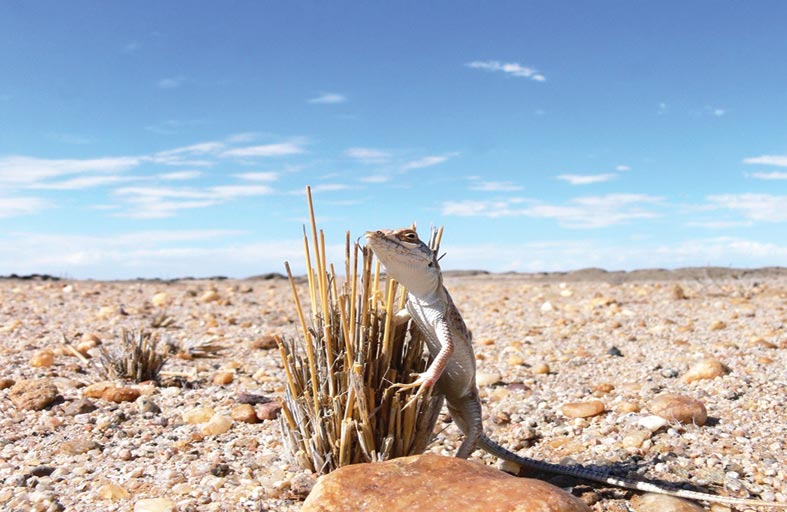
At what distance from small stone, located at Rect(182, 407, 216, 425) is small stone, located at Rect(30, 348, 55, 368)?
2.96m

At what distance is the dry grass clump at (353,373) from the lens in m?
3.80

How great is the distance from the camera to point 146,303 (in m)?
15.4

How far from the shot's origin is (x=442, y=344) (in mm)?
3922

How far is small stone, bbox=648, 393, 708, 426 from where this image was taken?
542cm

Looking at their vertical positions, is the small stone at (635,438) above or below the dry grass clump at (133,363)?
below

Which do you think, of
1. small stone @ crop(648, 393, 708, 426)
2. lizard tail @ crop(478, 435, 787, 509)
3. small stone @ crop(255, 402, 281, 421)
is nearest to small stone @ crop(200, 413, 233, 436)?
small stone @ crop(255, 402, 281, 421)

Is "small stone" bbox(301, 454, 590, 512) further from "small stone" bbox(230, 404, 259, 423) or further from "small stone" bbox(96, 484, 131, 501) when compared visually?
"small stone" bbox(230, 404, 259, 423)

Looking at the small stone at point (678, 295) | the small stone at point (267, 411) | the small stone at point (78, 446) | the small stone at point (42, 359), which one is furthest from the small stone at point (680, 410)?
the small stone at point (678, 295)

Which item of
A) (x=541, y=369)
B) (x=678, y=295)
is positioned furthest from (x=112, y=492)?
(x=678, y=295)

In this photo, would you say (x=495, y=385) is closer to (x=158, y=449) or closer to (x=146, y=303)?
(x=158, y=449)

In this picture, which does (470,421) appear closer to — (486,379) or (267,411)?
(267,411)

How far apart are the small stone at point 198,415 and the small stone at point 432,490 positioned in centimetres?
Answer: 251

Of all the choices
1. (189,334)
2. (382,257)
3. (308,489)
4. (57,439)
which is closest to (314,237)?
(382,257)

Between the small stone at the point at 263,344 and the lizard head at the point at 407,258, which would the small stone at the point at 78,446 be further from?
the small stone at the point at 263,344
